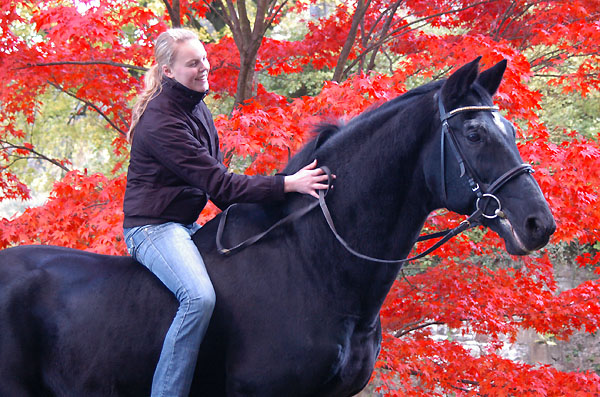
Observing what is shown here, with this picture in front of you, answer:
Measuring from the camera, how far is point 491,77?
2.72 m

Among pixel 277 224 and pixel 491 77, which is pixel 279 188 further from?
pixel 491 77

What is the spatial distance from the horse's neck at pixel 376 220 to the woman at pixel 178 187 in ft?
0.80

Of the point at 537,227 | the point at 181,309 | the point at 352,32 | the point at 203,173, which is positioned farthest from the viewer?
the point at 352,32

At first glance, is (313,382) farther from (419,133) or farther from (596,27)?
(596,27)

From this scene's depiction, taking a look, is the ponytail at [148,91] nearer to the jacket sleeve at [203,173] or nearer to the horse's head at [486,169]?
the jacket sleeve at [203,173]

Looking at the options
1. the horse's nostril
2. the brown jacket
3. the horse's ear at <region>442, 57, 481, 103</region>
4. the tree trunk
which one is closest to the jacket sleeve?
the brown jacket

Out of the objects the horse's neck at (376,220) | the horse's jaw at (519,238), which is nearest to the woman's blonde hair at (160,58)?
the horse's neck at (376,220)

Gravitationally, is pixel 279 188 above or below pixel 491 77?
below

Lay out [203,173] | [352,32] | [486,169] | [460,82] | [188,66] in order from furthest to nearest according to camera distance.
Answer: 1. [352,32]
2. [188,66]
3. [203,173]
4. [460,82]
5. [486,169]

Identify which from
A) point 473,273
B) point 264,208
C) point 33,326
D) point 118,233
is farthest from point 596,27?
point 33,326

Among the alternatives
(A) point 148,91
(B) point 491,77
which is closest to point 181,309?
(A) point 148,91

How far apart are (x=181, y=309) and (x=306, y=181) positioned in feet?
2.96

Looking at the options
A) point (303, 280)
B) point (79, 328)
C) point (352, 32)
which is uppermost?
point (352, 32)

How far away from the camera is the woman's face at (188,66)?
115 inches
